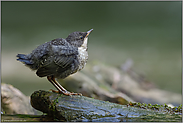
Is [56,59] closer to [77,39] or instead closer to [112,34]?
[77,39]

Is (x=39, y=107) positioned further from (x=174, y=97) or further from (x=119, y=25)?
(x=119, y=25)

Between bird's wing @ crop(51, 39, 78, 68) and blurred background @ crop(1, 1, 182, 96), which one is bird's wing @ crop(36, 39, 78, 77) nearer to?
bird's wing @ crop(51, 39, 78, 68)

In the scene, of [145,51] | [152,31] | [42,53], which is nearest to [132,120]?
[42,53]

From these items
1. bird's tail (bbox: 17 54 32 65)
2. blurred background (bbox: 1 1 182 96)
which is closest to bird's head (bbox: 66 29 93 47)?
bird's tail (bbox: 17 54 32 65)

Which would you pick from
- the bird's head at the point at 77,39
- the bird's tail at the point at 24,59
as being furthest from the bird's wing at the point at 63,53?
the bird's tail at the point at 24,59

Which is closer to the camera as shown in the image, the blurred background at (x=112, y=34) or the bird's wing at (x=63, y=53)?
the bird's wing at (x=63, y=53)

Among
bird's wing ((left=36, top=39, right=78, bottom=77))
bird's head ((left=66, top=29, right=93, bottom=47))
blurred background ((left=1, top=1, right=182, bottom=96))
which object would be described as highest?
blurred background ((left=1, top=1, right=182, bottom=96))

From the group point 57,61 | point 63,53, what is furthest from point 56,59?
point 63,53

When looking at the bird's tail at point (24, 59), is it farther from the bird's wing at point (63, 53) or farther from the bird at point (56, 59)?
the bird's wing at point (63, 53)
